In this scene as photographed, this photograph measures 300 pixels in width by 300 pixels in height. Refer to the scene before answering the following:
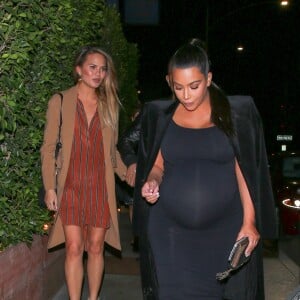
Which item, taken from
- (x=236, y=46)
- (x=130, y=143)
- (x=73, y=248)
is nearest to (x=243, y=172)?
(x=130, y=143)

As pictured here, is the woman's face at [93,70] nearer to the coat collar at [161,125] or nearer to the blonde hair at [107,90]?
the blonde hair at [107,90]

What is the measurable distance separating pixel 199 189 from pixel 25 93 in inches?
61.5

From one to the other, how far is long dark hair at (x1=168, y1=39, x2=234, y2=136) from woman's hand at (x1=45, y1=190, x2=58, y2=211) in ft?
5.42

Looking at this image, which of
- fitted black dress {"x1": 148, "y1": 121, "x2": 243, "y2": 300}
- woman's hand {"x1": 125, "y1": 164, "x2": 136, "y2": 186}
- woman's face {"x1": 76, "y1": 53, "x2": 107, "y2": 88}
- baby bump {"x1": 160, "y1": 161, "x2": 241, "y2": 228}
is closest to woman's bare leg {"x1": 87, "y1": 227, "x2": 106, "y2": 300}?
woman's hand {"x1": 125, "y1": 164, "x2": 136, "y2": 186}

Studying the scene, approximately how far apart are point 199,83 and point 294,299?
1.12 m

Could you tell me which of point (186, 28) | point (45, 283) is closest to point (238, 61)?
point (186, 28)

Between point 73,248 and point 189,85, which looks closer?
point 189,85

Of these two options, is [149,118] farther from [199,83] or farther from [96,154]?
[96,154]

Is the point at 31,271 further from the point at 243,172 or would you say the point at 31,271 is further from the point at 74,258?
the point at 243,172

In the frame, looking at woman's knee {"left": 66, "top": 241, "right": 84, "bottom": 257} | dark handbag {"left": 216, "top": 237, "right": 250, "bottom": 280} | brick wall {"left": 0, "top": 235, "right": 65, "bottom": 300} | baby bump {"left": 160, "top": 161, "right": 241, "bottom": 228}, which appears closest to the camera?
dark handbag {"left": 216, "top": 237, "right": 250, "bottom": 280}

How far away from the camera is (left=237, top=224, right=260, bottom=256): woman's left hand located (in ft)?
9.80

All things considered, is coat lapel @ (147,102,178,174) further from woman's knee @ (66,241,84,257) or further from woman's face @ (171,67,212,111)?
woman's knee @ (66,241,84,257)

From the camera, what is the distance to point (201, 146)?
3012 millimetres

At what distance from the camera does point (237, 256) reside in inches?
114
